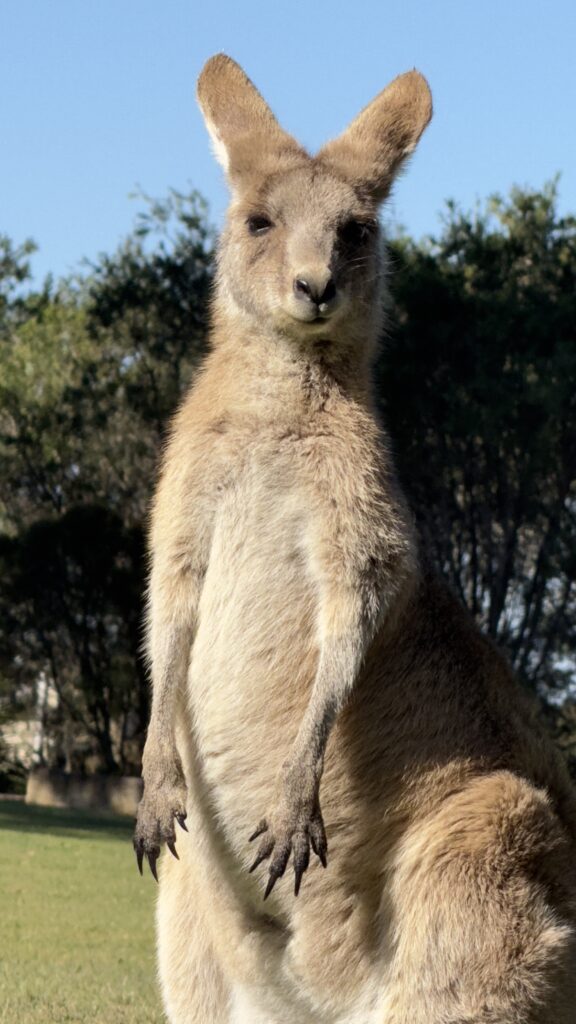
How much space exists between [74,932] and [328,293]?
5.68 meters

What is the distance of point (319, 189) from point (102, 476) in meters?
21.9

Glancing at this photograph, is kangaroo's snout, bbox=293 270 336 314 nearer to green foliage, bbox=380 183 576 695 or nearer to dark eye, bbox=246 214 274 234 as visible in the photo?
dark eye, bbox=246 214 274 234

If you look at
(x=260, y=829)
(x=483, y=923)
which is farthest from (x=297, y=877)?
(x=483, y=923)

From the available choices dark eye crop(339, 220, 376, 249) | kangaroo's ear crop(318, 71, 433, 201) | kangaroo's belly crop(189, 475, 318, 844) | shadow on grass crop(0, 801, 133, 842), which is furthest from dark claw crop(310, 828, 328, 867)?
shadow on grass crop(0, 801, 133, 842)

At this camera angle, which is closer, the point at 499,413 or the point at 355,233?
the point at 355,233

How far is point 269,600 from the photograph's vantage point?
153 inches

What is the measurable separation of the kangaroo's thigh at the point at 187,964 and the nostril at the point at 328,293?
162 centimetres

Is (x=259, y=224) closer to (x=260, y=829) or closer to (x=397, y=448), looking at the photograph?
(x=260, y=829)

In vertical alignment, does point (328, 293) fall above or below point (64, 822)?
below

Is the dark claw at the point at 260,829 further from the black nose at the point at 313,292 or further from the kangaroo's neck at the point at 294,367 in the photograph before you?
the black nose at the point at 313,292

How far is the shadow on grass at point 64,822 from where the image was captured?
16203 mm

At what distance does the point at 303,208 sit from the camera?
4.25 meters

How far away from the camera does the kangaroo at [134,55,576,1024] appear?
3.69 meters

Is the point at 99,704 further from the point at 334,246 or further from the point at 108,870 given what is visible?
the point at 334,246
